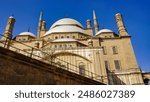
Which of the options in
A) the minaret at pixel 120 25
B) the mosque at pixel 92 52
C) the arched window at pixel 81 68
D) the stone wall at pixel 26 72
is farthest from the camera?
the minaret at pixel 120 25

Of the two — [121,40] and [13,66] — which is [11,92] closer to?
[13,66]

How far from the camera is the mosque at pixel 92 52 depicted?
18531 millimetres

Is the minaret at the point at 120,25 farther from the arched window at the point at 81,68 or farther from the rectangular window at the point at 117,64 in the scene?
the arched window at the point at 81,68

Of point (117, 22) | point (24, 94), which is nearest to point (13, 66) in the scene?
point (24, 94)

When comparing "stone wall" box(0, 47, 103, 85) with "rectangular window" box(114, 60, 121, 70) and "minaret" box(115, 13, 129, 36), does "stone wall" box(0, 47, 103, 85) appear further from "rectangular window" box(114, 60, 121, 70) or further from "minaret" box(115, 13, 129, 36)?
"minaret" box(115, 13, 129, 36)

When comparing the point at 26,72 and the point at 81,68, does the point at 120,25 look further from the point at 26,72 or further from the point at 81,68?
the point at 26,72

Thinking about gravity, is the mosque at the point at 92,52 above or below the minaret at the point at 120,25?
below

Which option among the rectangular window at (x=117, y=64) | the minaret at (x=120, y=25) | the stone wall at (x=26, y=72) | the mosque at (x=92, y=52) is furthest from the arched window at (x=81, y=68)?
the minaret at (x=120, y=25)

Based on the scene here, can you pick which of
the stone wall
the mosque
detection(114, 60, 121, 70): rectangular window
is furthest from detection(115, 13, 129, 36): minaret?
the stone wall

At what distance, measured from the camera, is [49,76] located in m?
8.73

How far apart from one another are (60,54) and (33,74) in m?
11.5

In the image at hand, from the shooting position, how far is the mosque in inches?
730

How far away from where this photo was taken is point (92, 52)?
64.3ft

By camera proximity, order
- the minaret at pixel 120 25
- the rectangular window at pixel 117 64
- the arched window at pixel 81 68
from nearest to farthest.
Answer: the arched window at pixel 81 68
the rectangular window at pixel 117 64
the minaret at pixel 120 25
